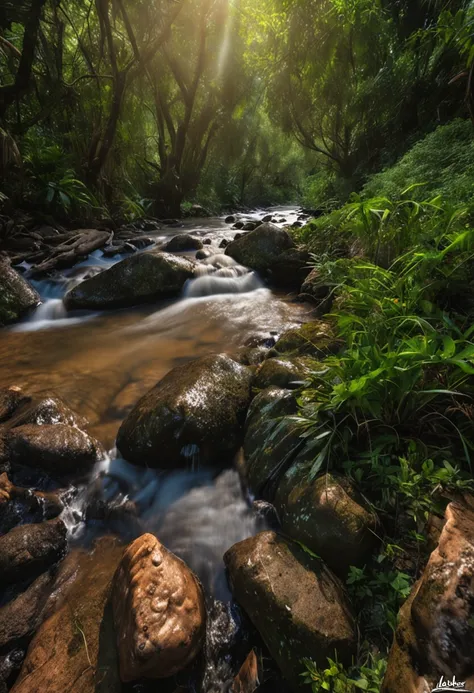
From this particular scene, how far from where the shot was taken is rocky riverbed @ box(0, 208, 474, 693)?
1.36 meters

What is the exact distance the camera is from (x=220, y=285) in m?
6.20

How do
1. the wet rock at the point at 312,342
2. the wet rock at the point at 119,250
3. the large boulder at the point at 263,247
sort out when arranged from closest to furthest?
the wet rock at the point at 312,342 → the large boulder at the point at 263,247 → the wet rock at the point at 119,250

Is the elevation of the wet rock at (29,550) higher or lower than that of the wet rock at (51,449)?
lower

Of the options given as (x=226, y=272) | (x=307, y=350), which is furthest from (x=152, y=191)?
(x=307, y=350)

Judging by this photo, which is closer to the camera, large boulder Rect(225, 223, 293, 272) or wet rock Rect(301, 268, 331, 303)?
wet rock Rect(301, 268, 331, 303)

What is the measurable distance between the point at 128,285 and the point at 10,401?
2.89m

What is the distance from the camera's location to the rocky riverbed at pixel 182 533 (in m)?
1.36

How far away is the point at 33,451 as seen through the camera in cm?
243

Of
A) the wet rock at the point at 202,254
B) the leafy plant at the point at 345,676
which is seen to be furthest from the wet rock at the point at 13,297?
the leafy plant at the point at 345,676

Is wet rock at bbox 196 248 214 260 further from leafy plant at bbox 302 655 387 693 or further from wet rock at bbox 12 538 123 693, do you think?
leafy plant at bbox 302 655 387 693

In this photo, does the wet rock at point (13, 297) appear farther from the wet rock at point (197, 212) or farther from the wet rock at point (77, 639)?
the wet rock at point (197, 212)

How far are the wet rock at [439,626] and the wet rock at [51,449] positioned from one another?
220 centimetres

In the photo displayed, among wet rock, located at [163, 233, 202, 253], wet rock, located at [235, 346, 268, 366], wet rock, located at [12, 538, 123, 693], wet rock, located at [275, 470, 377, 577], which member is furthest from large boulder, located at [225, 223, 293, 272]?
wet rock, located at [12, 538, 123, 693]

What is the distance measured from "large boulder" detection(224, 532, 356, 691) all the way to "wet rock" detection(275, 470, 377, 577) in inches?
2.7
